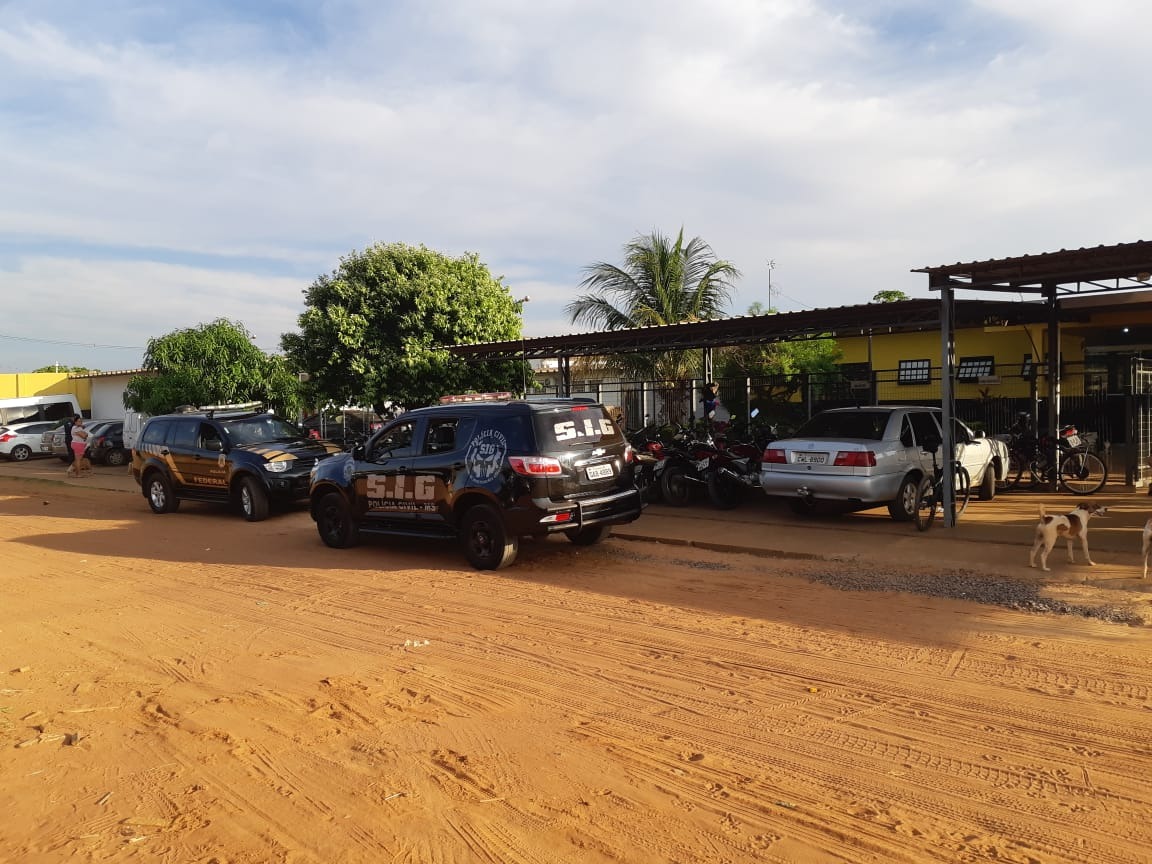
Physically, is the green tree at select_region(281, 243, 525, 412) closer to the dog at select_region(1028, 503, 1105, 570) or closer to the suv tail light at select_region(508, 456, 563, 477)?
the suv tail light at select_region(508, 456, 563, 477)

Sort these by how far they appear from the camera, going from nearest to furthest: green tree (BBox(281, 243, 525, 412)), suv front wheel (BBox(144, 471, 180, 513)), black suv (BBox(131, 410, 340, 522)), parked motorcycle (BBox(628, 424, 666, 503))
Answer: parked motorcycle (BBox(628, 424, 666, 503)), black suv (BBox(131, 410, 340, 522)), suv front wheel (BBox(144, 471, 180, 513)), green tree (BBox(281, 243, 525, 412))

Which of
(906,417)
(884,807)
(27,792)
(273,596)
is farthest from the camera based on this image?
(906,417)

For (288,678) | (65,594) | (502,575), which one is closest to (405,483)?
(502,575)

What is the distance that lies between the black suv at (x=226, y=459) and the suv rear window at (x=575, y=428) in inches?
274

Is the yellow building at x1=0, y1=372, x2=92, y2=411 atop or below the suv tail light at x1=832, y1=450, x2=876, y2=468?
atop

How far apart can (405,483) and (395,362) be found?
10.5 meters

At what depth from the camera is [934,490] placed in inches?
430

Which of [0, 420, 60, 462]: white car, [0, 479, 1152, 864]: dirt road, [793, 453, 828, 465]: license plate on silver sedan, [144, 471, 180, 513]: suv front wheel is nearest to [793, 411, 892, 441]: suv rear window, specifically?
[793, 453, 828, 465]: license plate on silver sedan

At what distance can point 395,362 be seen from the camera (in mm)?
20297

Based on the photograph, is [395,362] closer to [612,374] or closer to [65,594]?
[612,374]

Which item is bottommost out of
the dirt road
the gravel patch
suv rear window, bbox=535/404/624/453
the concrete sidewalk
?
the dirt road

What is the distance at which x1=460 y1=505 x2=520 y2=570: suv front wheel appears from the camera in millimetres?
9266

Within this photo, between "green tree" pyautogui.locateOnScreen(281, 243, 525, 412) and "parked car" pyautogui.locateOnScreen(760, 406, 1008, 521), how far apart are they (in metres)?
10.5

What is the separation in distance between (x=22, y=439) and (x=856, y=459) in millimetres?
33888
